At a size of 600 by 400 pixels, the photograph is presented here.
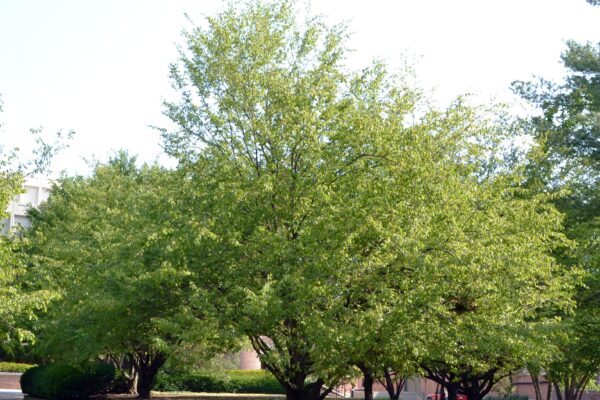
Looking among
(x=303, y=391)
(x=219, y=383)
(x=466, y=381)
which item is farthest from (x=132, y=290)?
(x=219, y=383)

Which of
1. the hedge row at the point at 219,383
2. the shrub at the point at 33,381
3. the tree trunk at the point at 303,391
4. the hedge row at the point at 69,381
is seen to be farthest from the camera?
the hedge row at the point at 219,383

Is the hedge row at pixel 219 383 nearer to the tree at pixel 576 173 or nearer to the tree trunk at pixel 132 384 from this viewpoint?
the tree trunk at pixel 132 384

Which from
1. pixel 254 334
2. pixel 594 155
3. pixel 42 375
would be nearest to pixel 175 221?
pixel 254 334

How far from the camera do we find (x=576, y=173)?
28.2 metres

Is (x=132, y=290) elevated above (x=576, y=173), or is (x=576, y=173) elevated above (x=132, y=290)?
(x=576, y=173)

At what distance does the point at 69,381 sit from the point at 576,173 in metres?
19.7

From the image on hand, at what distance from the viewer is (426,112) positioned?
20047 millimetres

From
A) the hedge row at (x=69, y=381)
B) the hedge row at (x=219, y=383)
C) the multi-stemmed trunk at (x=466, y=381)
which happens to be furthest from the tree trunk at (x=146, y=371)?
the multi-stemmed trunk at (x=466, y=381)

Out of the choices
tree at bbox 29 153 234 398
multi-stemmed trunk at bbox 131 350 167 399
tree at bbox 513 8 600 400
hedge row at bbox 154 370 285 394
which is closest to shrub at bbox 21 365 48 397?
multi-stemmed trunk at bbox 131 350 167 399

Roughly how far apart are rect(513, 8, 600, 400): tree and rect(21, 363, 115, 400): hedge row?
1640 cm

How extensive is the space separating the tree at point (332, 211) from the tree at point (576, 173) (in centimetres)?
252

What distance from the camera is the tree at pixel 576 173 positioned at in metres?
23.4

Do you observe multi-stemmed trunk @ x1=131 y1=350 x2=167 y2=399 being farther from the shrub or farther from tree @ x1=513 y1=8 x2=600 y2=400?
tree @ x1=513 y1=8 x2=600 y2=400

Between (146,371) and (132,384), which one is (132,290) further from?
(132,384)
